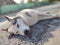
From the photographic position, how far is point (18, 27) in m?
0.98

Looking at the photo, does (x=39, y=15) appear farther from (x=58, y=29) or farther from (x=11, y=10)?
(x=11, y=10)

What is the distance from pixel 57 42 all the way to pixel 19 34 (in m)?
0.23

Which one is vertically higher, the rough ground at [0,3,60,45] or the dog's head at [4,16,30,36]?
the dog's head at [4,16,30,36]

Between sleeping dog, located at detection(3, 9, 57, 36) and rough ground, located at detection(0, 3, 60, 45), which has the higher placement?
sleeping dog, located at detection(3, 9, 57, 36)

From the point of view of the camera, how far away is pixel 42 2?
2.17m

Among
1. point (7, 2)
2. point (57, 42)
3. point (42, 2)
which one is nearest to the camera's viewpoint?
point (57, 42)

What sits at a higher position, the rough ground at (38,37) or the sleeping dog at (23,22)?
the sleeping dog at (23,22)

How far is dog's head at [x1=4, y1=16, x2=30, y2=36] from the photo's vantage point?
0.96 m

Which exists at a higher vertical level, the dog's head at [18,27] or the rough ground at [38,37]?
the dog's head at [18,27]

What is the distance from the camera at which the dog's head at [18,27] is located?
957 millimetres

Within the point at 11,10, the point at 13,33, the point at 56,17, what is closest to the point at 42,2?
the point at 11,10

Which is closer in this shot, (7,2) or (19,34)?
(19,34)

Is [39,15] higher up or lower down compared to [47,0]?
higher up

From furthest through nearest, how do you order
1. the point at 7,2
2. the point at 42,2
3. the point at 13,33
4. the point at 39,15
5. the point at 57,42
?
the point at 42,2 < the point at 7,2 < the point at 39,15 < the point at 13,33 < the point at 57,42
